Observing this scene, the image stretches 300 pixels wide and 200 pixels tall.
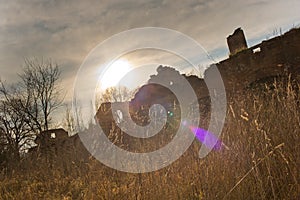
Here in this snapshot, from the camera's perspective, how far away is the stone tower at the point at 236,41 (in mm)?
17203

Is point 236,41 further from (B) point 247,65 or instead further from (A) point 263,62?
(A) point 263,62

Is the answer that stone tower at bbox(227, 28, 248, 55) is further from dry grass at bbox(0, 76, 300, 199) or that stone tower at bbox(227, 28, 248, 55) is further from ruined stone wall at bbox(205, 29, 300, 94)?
dry grass at bbox(0, 76, 300, 199)

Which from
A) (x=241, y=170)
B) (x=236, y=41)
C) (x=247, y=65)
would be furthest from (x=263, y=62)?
(x=241, y=170)

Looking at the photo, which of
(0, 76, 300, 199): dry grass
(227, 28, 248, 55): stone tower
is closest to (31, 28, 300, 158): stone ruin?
(227, 28, 248, 55): stone tower

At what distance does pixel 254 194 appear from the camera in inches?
100

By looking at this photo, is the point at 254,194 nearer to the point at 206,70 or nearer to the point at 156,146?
the point at 156,146

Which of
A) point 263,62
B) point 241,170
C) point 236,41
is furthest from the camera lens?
point 236,41

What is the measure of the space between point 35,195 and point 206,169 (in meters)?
2.64

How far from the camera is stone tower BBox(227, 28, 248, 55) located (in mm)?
17203

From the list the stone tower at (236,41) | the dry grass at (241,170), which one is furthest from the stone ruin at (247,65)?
the dry grass at (241,170)

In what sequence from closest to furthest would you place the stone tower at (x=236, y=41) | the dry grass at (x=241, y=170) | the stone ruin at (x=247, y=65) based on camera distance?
the dry grass at (x=241, y=170)
the stone ruin at (x=247, y=65)
the stone tower at (x=236, y=41)

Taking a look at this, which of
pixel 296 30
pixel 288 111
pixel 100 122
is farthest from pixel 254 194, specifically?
pixel 296 30

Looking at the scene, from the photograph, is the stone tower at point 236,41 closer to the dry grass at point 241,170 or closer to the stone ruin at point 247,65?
the stone ruin at point 247,65

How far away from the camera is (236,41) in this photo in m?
17.4
